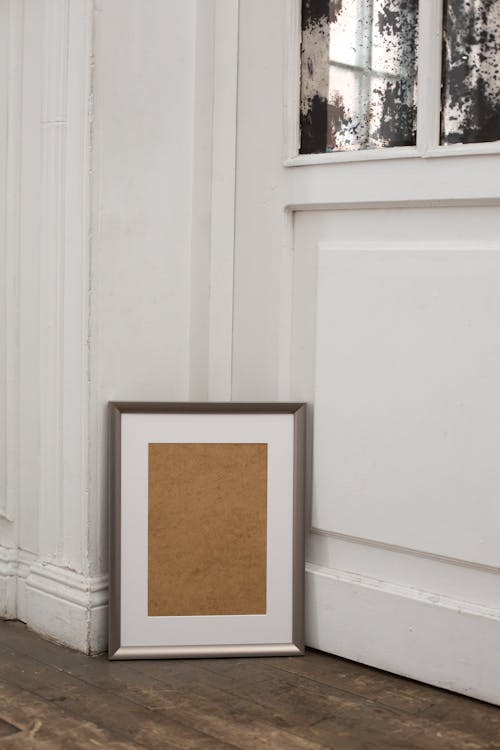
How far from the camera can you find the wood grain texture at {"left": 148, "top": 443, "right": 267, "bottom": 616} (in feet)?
Answer: 7.89

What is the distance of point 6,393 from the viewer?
2.65 meters

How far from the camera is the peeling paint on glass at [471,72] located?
2107 millimetres

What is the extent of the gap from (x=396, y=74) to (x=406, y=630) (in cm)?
114

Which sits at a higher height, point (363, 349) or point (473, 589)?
point (363, 349)

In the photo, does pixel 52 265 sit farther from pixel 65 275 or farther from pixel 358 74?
pixel 358 74

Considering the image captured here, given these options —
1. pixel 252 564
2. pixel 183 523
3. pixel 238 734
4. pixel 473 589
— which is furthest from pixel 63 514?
pixel 473 589

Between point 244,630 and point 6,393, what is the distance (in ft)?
2.65

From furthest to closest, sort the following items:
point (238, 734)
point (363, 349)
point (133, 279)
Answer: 1. point (133, 279)
2. point (363, 349)
3. point (238, 734)

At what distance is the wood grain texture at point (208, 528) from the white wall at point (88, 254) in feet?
0.47

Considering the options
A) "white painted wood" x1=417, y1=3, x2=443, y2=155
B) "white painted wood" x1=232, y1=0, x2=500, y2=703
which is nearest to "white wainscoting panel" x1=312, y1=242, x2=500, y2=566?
"white painted wood" x1=232, y1=0, x2=500, y2=703

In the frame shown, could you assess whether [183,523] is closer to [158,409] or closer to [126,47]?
[158,409]

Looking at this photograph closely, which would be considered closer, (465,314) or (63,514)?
(465,314)

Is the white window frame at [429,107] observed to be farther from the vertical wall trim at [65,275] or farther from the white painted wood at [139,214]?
the vertical wall trim at [65,275]

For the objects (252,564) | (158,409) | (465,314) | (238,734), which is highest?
(465,314)
